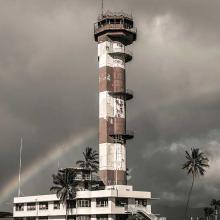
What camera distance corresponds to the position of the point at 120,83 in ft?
432

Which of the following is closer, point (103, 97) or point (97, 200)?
point (97, 200)

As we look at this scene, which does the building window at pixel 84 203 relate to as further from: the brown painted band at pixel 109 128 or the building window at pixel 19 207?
the building window at pixel 19 207

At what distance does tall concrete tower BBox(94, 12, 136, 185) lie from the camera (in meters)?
127

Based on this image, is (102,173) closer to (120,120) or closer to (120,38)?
(120,120)

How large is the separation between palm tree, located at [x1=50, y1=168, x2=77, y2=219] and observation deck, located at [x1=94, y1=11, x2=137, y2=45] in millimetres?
43362

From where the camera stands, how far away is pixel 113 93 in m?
130

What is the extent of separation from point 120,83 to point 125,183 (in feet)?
94.9

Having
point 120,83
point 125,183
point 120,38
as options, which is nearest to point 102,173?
point 125,183

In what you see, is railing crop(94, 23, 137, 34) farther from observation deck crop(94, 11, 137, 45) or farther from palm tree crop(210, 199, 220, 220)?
palm tree crop(210, 199, 220, 220)

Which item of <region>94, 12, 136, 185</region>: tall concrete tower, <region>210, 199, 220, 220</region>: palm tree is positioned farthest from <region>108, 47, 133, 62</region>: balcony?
<region>210, 199, 220, 220</region>: palm tree

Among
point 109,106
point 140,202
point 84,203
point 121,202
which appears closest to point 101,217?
point 121,202

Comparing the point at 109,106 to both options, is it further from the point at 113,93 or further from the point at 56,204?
the point at 56,204

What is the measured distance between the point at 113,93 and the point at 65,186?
30.4 metres

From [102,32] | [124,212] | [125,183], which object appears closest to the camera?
[124,212]
